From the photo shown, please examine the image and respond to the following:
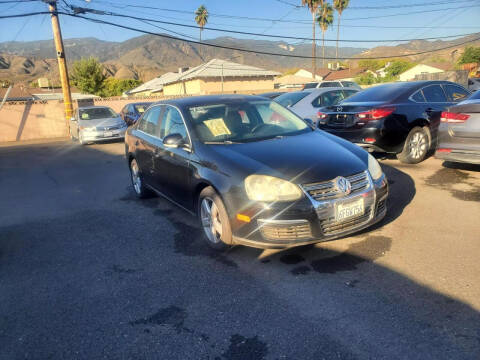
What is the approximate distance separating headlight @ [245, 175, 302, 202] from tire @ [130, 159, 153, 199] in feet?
9.62

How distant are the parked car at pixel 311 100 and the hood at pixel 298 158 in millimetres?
5429

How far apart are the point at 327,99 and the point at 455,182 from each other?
15.3 ft

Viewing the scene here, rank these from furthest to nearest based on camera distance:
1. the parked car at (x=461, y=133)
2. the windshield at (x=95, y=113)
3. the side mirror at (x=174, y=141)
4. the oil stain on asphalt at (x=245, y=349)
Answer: the windshield at (x=95, y=113)
the parked car at (x=461, y=133)
the side mirror at (x=174, y=141)
the oil stain on asphalt at (x=245, y=349)

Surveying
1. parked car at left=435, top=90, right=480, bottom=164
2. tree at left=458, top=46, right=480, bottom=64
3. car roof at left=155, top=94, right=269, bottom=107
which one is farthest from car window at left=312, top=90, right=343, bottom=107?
tree at left=458, top=46, right=480, bottom=64

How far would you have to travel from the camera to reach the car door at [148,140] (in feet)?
16.9

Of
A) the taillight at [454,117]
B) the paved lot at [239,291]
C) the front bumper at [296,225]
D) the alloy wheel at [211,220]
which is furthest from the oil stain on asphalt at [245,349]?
the taillight at [454,117]

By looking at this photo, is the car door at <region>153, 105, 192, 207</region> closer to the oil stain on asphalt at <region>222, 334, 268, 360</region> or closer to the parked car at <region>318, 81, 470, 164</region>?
the oil stain on asphalt at <region>222, 334, 268, 360</region>

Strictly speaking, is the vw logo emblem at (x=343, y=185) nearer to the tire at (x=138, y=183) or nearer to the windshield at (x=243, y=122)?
the windshield at (x=243, y=122)

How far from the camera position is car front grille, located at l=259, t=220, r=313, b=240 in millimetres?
3277

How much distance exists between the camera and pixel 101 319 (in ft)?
9.19

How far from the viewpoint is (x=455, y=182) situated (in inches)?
229

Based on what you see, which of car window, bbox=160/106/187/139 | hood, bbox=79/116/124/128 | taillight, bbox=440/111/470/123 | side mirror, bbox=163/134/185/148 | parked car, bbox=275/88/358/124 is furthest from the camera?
hood, bbox=79/116/124/128

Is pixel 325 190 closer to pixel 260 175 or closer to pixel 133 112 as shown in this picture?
pixel 260 175

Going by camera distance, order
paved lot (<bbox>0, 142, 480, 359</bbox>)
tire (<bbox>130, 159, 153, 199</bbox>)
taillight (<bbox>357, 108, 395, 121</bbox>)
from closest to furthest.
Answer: paved lot (<bbox>0, 142, 480, 359</bbox>)
tire (<bbox>130, 159, 153, 199</bbox>)
taillight (<bbox>357, 108, 395, 121</bbox>)
